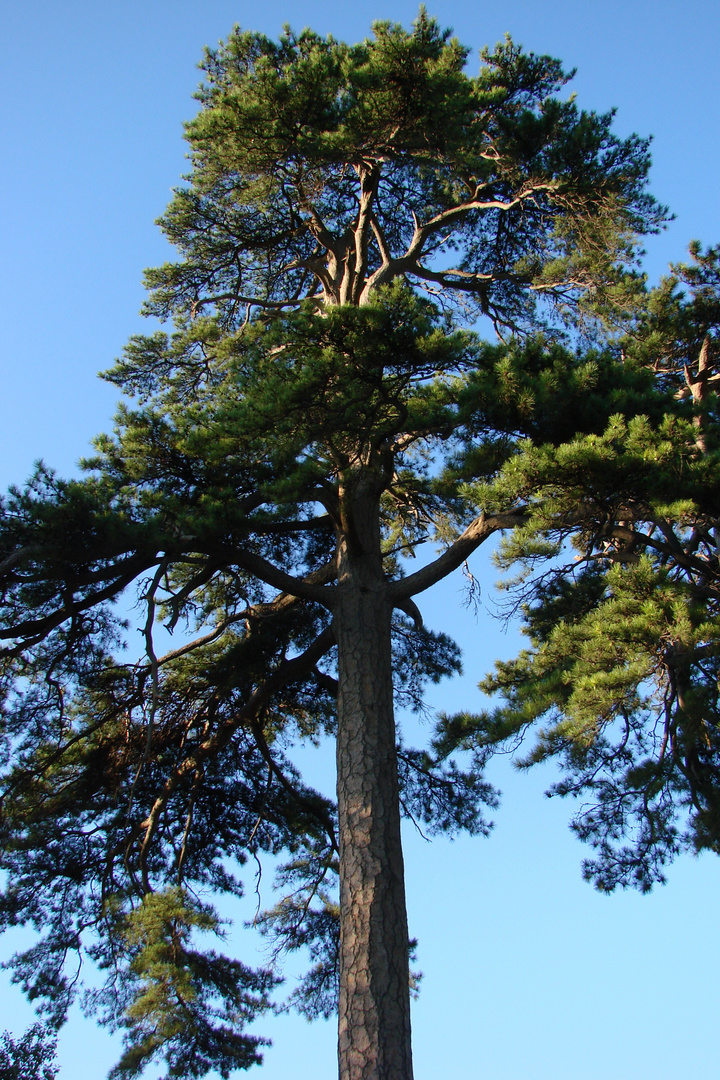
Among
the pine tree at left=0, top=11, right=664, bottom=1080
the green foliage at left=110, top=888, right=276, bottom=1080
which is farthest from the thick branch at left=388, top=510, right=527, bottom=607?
the green foliage at left=110, top=888, right=276, bottom=1080

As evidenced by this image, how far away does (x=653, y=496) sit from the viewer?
5.36 m

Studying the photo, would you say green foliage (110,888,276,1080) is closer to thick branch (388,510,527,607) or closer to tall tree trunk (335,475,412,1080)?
tall tree trunk (335,475,412,1080)

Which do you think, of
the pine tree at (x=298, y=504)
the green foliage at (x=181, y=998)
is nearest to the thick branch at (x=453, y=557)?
the pine tree at (x=298, y=504)

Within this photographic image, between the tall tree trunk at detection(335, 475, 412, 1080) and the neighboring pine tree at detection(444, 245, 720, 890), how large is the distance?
0.58 m

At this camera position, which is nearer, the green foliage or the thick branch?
the green foliage

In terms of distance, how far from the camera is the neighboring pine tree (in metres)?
5.09

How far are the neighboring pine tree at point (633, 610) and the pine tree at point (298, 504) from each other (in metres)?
0.39

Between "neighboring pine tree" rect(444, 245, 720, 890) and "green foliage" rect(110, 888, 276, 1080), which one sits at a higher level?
"neighboring pine tree" rect(444, 245, 720, 890)

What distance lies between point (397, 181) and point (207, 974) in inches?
307

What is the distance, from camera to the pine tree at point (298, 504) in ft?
18.7

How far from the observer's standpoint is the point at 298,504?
24.6 feet

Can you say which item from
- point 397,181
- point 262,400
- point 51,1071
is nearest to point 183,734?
point 51,1071

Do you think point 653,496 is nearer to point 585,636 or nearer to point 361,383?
point 585,636

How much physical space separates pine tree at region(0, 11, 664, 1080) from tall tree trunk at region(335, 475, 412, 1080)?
0.02 meters
